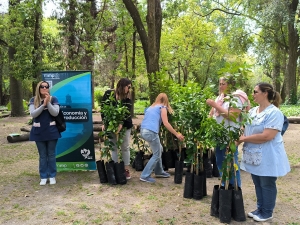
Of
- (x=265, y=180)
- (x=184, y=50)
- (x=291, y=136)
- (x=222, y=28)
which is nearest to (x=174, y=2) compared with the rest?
(x=291, y=136)

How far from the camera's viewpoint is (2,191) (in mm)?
4973

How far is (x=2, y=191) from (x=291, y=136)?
30.0 ft

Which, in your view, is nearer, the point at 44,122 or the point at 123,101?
the point at 44,122

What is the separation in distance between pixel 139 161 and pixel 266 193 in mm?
3087

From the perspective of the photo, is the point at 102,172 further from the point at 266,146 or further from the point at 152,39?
the point at 152,39

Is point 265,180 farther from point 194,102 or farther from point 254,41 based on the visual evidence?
point 254,41

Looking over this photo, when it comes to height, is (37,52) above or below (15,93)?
above

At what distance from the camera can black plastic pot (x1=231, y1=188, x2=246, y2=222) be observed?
3.69 meters

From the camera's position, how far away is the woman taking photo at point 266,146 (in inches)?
132

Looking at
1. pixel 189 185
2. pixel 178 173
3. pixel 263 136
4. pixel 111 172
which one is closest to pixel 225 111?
pixel 263 136

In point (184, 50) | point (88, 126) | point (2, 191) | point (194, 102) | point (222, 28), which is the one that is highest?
point (222, 28)

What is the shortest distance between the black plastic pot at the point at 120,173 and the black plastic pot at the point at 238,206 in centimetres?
207

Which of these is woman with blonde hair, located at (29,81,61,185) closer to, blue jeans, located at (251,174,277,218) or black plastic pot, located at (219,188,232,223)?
black plastic pot, located at (219,188,232,223)

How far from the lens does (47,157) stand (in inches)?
208
